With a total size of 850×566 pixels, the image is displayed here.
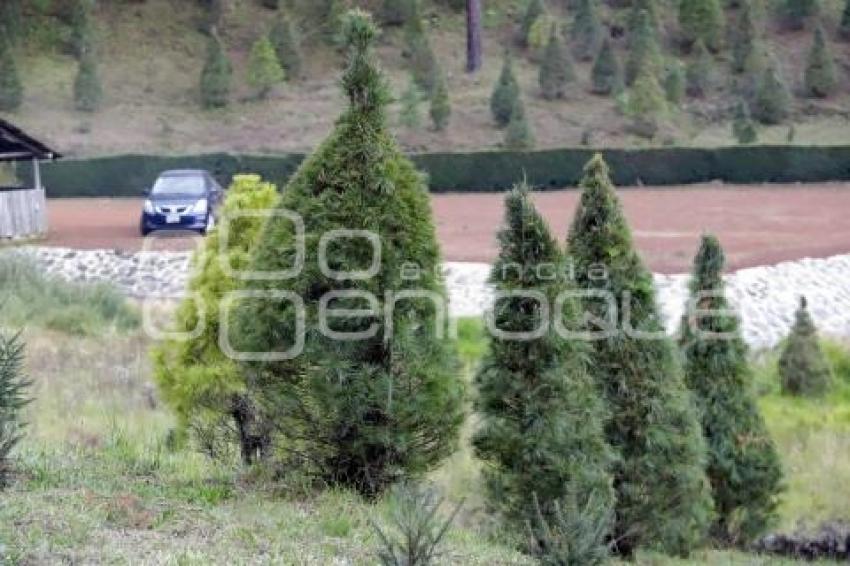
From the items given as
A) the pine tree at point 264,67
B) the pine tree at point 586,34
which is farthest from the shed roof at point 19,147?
the pine tree at point 586,34

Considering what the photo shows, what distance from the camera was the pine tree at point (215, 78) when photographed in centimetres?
5125

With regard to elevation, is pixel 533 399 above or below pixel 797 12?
below

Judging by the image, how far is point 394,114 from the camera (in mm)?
49344

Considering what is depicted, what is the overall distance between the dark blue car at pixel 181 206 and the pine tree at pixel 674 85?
30.9 metres

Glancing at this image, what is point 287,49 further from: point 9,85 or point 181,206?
point 181,206

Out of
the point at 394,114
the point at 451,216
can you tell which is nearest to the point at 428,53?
the point at 394,114

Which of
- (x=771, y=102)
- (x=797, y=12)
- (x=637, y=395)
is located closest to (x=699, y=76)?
(x=771, y=102)

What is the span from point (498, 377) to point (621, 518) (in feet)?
5.59

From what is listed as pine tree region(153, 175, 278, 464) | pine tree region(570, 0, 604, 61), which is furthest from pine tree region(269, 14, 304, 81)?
pine tree region(153, 175, 278, 464)

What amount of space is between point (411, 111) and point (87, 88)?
1388 centimetres

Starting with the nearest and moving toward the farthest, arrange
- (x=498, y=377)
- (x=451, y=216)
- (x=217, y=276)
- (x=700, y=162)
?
(x=498, y=377)
(x=217, y=276)
(x=451, y=216)
(x=700, y=162)

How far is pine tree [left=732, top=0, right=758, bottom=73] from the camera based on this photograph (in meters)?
57.0

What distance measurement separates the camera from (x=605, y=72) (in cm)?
5422

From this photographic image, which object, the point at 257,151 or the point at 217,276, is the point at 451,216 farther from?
the point at 217,276
